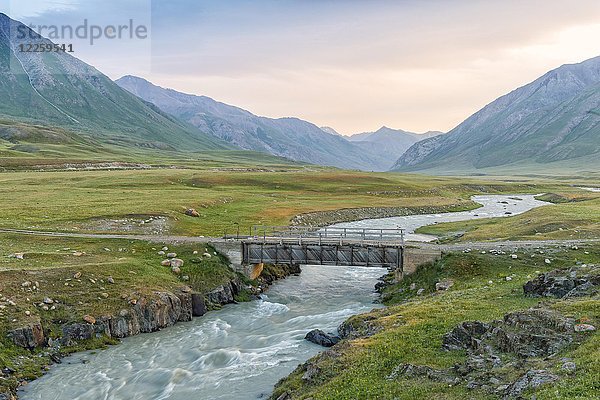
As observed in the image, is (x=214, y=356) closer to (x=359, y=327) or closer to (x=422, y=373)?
(x=359, y=327)

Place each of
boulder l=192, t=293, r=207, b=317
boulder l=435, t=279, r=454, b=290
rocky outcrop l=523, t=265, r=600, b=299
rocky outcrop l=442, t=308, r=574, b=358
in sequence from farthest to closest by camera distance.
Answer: boulder l=192, t=293, r=207, b=317
boulder l=435, t=279, r=454, b=290
rocky outcrop l=523, t=265, r=600, b=299
rocky outcrop l=442, t=308, r=574, b=358

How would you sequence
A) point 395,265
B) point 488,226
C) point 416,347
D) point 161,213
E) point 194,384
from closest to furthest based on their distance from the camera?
point 416,347 < point 194,384 < point 395,265 < point 161,213 < point 488,226

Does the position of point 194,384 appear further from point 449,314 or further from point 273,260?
point 273,260

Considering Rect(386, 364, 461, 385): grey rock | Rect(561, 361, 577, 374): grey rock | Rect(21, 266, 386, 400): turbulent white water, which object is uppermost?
Rect(561, 361, 577, 374): grey rock

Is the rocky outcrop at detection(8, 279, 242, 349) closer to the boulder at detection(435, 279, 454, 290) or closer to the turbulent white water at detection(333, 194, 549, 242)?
the boulder at detection(435, 279, 454, 290)

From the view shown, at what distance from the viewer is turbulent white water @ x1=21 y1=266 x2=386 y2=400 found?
3200 cm

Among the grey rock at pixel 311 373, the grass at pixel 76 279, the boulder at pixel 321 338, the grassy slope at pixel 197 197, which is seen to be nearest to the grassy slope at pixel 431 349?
the grey rock at pixel 311 373

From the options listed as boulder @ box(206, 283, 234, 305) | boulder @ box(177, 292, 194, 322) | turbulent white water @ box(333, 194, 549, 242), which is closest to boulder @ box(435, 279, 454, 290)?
boulder @ box(206, 283, 234, 305)

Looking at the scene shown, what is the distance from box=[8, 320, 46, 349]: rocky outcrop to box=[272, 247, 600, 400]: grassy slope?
19162 millimetres

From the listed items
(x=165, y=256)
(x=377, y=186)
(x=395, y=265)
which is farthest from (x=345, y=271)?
(x=377, y=186)

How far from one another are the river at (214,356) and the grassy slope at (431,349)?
474 centimetres

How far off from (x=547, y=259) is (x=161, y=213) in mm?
56161

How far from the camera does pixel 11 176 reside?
13912 centimetres

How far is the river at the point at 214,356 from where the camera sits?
32.0m
